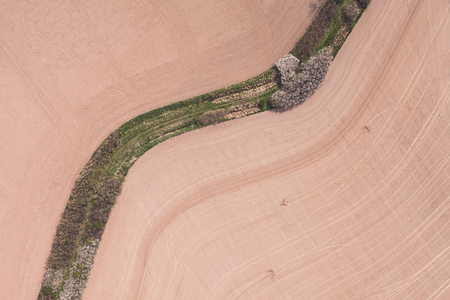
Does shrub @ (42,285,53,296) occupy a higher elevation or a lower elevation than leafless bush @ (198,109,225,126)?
lower

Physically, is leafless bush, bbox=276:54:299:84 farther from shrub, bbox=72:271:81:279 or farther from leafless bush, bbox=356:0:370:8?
shrub, bbox=72:271:81:279

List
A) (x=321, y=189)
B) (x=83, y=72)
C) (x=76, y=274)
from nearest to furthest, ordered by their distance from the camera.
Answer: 1. (x=76, y=274)
2. (x=83, y=72)
3. (x=321, y=189)

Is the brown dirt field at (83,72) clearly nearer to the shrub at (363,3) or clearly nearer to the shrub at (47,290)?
the shrub at (47,290)

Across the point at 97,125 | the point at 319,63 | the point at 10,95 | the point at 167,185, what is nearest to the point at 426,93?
the point at 319,63

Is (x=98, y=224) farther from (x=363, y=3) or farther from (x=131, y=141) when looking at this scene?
(x=363, y=3)

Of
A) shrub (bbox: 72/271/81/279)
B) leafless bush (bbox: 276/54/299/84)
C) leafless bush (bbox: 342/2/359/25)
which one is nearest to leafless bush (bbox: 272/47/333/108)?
leafless bush (bbox: 276/54/299/84)

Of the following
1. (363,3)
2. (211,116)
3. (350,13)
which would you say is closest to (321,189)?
(211,116)
